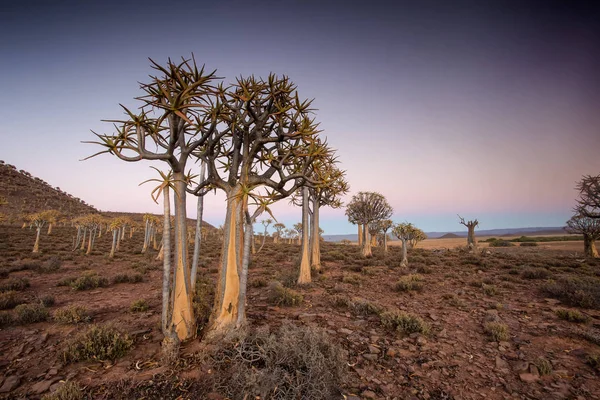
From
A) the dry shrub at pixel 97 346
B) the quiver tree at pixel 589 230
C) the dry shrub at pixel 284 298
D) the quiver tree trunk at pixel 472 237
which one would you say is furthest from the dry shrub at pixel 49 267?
the quiver tree at pixel 589 230

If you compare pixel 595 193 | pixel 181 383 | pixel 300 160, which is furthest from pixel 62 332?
pixel 595 193

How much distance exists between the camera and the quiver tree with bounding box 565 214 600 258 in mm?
21500

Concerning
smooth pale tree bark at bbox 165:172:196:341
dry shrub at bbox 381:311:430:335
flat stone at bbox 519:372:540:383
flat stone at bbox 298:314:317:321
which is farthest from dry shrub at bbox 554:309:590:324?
smooth pale tree bark at bbox 165:172:196:341

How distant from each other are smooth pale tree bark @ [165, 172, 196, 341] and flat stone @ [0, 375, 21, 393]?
102 inches

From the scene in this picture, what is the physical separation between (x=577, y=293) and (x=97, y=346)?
1434 cm

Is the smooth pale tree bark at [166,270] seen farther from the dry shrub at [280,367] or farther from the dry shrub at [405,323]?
the dry shrub at [405,323]

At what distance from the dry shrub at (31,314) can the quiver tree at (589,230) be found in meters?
35.8

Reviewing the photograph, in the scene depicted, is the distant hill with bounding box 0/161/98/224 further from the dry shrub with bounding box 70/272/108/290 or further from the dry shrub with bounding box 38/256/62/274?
the dry shrub with bounding box 70/272/108/290

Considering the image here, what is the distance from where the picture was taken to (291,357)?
4445 millimetres

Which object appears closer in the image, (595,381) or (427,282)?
(595,381)

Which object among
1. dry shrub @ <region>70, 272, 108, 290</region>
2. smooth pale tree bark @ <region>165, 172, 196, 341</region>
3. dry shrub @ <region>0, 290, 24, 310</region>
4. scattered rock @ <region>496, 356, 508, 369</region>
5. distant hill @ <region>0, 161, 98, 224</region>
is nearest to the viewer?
scattered rock @ <region>496, 356, 508, 369</region>

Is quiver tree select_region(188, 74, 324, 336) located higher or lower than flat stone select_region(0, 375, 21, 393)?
higher

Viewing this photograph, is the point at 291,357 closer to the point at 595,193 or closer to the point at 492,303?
the point at 492,303

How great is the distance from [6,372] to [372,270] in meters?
14.5
